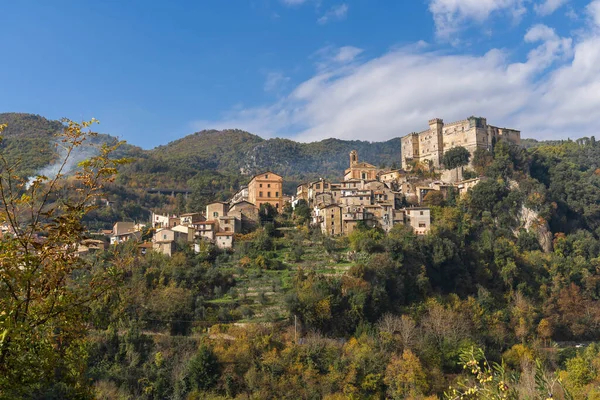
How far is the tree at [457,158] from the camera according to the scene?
2076 inches

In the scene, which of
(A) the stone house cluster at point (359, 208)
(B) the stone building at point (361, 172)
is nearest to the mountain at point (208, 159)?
(B) the stone building at point (361, 172)

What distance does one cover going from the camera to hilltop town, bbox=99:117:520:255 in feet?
131

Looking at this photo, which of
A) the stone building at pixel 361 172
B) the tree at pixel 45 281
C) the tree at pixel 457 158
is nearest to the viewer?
the tree at pixel 45 281

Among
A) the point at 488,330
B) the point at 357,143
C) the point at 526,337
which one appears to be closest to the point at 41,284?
the point at 488,330

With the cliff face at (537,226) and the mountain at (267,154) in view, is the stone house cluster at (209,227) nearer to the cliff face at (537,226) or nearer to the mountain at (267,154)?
the cliff face at (537,226)

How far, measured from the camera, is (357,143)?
13875 centimetres

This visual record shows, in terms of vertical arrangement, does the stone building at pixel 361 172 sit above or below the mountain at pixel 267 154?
below

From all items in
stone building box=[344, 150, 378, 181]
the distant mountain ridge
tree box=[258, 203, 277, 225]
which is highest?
the distant mountain ridge

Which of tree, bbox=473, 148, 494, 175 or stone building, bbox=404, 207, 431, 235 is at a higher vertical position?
tree, bbox=473, 148, 494, 175

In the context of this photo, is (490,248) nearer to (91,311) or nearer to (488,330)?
(488,330)

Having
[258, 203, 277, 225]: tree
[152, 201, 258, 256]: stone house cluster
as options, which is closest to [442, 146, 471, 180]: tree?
[258, 203, 277, 225]: tree

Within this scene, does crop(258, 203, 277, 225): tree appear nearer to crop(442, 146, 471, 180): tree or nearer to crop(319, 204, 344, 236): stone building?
crop(319, 204, 344, 236): stone building

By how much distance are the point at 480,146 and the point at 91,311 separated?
171ft

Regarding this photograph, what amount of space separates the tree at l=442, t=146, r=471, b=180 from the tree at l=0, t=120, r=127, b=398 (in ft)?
165
